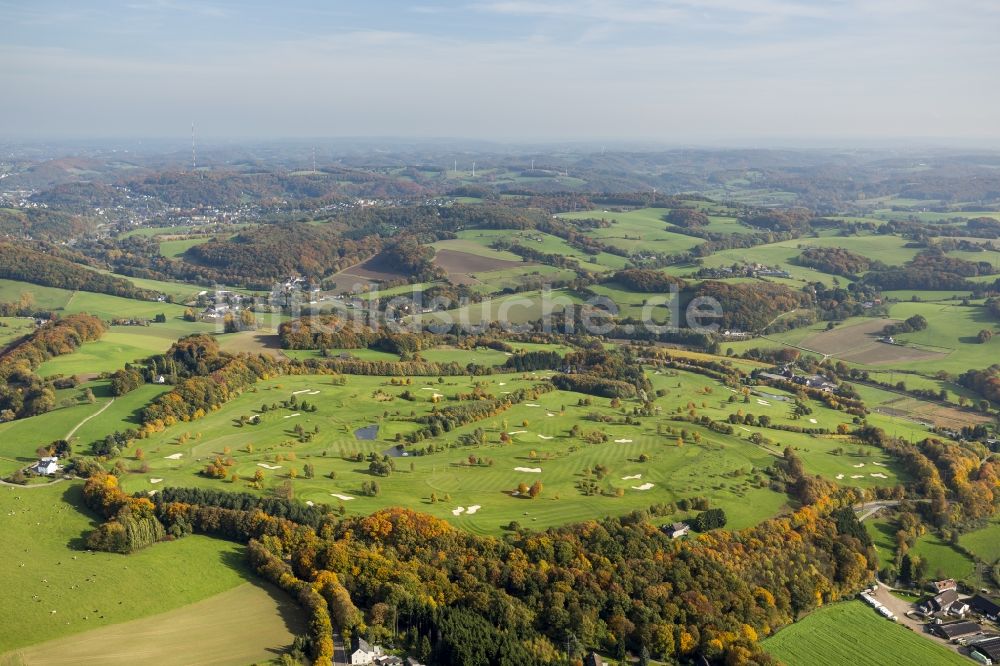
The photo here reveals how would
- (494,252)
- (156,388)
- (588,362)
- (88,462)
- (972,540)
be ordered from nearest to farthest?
(972,540), (88,462), (156,388), (588,362), (494,252)

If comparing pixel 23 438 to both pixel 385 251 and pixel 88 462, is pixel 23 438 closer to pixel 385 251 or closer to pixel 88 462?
pixel 88 462

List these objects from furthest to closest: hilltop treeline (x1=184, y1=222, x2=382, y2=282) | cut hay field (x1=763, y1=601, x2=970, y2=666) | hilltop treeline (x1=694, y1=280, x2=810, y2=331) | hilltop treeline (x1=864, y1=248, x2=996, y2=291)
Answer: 1. hilltop treeline (x1=184, y1=222, x2=382, y2=282)
2. hilltop treeline (x1=864, y1=248, x2=996, y2=291)
3. hilltop treeline (x1=694, y1=280, x2=810, y2=331)
4. cut hay field (x1=763, y1=601, x2=970, y2=666)

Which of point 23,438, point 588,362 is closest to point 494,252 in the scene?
point 588,362

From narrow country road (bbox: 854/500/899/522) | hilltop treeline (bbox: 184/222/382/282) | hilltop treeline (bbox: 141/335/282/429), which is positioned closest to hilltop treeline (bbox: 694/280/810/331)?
narrow country road (bbox: 854/500/899/522)

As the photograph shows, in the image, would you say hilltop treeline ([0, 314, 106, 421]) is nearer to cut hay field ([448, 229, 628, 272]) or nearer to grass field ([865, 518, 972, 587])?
grass field ([865, 518, 972, 587])

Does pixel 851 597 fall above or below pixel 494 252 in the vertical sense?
below

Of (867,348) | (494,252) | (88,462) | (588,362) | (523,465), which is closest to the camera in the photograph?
(88,462)

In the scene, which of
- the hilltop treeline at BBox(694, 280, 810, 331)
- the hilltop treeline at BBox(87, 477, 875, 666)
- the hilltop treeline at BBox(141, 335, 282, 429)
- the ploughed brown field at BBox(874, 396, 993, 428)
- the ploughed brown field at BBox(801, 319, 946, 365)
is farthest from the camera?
the hilltop treeline at BBox(694, 280, 810, 331)

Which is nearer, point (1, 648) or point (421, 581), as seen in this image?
point (1, 648)
